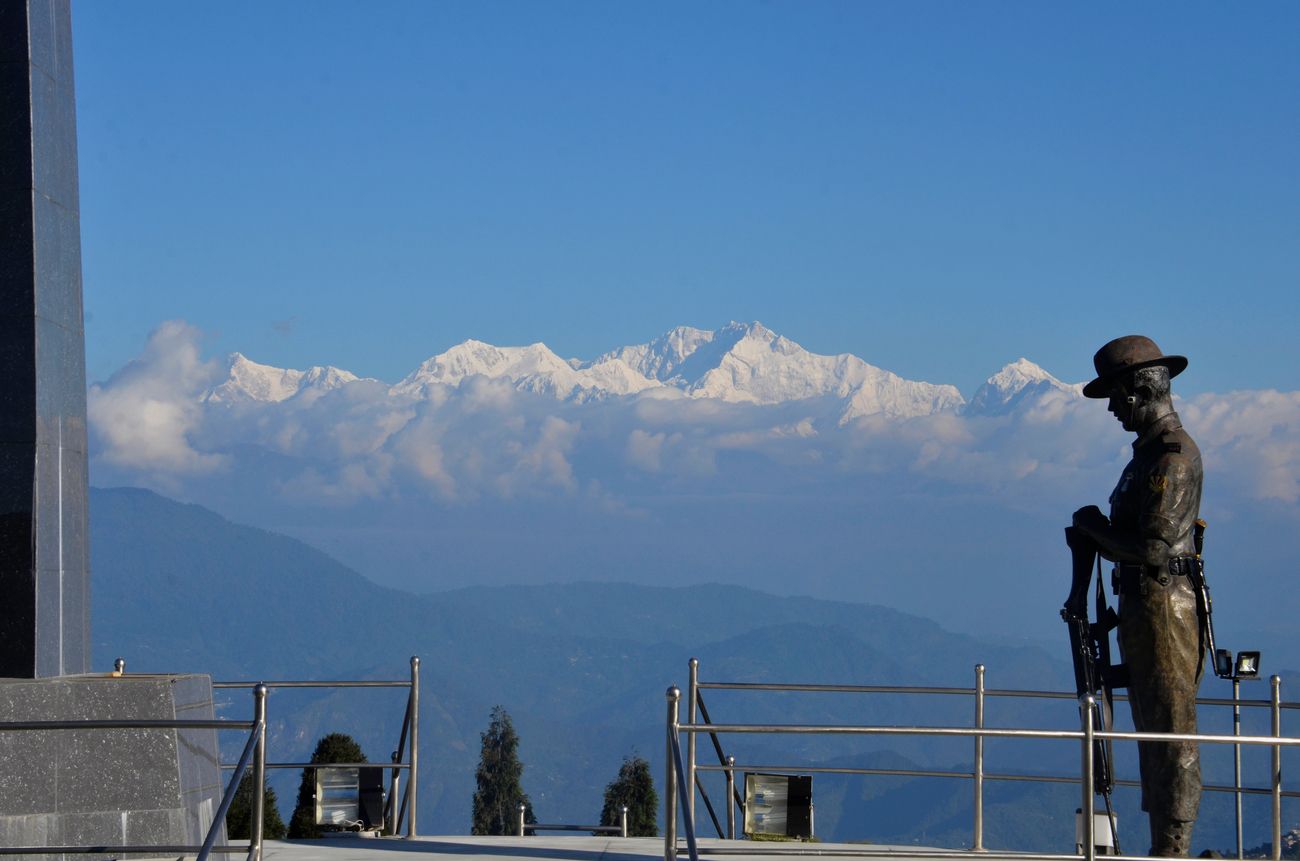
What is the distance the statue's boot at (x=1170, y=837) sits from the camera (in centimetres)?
871

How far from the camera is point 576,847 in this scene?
10859 millimetres

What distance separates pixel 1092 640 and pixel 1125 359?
1594mm

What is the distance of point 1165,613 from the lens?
8.68 m

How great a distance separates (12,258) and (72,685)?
2678 millimetres

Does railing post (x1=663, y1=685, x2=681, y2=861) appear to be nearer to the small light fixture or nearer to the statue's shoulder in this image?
the statue's shoulder

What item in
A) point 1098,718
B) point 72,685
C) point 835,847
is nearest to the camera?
point 1098,718

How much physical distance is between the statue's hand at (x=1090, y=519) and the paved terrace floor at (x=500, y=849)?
7.17ft

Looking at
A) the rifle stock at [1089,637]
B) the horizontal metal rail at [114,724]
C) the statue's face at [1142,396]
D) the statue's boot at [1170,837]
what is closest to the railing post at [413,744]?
the horizontal metal rail at [114,724]

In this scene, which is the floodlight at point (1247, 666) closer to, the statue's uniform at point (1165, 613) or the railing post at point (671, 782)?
the statue's uniform at point (1165, 613)

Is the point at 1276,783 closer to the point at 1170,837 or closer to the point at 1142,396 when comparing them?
the point at 1170,837

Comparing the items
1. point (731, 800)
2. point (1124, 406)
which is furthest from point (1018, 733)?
point (731, 800)

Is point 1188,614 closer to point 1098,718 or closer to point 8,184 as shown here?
point 1098,718

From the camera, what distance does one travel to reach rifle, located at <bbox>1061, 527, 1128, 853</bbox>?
29.3 feet

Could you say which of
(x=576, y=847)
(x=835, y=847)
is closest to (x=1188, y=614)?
(x=835, y=847)
